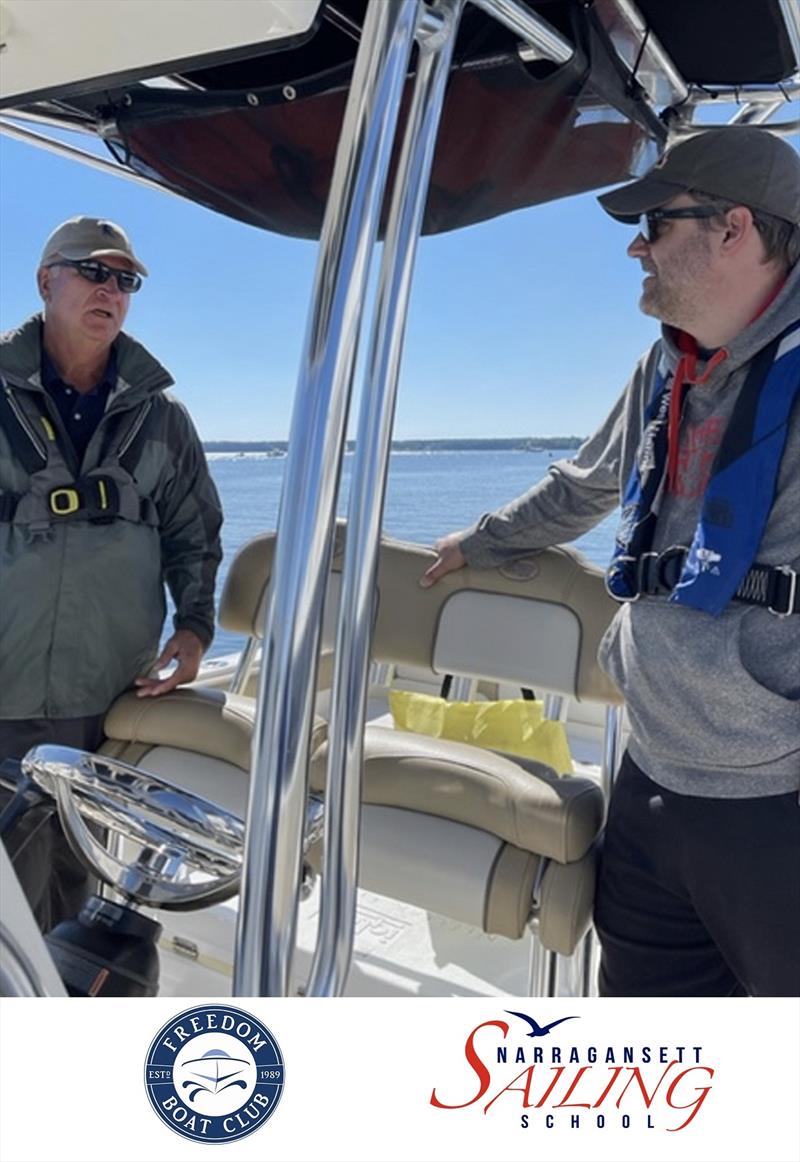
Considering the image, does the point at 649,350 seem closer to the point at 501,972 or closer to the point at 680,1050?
the point at 680,1050

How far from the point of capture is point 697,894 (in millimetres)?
1226

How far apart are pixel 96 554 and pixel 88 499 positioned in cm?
10

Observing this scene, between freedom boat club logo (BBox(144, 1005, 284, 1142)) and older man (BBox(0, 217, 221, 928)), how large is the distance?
1.22 metres

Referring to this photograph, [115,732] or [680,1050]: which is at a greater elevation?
[680,1050]

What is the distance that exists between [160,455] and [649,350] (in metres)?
0.93

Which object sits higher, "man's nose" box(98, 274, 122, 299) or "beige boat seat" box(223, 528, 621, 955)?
"man's nose" box(98, 274, 122, 299)

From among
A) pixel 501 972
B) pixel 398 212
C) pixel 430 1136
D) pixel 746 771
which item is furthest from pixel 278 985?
pixel 501 972

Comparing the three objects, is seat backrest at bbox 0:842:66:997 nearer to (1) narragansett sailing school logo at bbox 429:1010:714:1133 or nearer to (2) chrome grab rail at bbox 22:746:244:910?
(2) chrome grab rail at bbox 22:746:244:910

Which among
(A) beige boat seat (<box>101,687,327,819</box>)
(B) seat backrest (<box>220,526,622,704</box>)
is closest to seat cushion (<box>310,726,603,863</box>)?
(A) beige boat seat (<box>101,687,327,819</box>)

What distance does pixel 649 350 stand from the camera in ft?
4.77

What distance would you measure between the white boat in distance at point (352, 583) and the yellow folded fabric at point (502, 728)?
24 cm

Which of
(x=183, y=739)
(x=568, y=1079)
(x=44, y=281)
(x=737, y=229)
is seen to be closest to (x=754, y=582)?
(x=737, y=229)

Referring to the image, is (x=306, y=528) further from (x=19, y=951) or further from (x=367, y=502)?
(x=19, y=951)

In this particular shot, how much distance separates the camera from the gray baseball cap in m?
1.69
